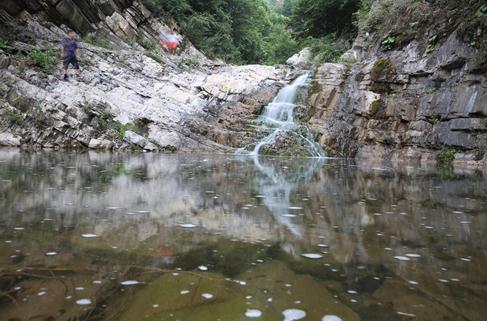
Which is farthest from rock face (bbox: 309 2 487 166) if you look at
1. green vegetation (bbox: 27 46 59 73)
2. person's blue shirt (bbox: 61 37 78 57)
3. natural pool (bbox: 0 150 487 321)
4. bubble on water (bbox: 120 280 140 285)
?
bubble on water (bbox: 120 280 140 285)

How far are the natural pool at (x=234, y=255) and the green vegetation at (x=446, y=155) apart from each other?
8.48 m

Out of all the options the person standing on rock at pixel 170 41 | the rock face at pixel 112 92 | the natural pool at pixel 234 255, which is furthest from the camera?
the person standing on rock at pixel 170 41

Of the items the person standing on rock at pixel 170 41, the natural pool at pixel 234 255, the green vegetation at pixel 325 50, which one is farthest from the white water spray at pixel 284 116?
the natural pool at pixel 234 255

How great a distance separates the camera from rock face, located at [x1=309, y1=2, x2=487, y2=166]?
14.0 metres

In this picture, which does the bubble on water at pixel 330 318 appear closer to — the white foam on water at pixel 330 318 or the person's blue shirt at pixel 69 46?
the white foam on water at pixel 330 318

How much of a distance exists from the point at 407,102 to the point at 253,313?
15.7 m

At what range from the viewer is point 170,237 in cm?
367

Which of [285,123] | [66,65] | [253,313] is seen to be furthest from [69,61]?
[253,313]

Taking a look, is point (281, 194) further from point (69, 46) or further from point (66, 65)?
point (66, 65)

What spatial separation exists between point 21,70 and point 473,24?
55.6 feet

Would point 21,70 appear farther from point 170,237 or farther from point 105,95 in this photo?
point 170,237

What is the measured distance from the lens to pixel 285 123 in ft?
61.4

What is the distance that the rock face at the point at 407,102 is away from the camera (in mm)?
14000

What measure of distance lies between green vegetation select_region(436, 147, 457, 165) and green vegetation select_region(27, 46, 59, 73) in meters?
15.4
